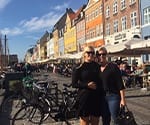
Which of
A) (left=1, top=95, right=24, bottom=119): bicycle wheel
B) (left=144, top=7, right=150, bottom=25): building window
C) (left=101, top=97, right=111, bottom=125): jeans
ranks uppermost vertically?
(left=144, top=7, right=150, bottom=25): building window

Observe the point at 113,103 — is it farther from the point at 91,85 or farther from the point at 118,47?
the point at 118,47

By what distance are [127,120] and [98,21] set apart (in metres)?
59.5

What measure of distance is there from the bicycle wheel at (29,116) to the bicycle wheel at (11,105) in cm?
258

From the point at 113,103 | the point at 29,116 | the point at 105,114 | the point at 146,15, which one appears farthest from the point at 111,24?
the point at 113,103

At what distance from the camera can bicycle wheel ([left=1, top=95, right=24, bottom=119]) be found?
44.1 feet

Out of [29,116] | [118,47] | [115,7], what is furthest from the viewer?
[115,7]

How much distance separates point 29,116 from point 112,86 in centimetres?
417

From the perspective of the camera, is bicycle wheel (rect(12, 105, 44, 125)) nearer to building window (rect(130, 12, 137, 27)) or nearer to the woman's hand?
the woman's hand

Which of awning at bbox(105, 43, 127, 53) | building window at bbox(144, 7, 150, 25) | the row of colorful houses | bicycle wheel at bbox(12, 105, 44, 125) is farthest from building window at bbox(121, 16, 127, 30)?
bicycle wheel at bbox(12, 105, 44, 125)

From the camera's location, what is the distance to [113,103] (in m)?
6.84

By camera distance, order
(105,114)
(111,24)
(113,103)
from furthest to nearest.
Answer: (111,24) → (105,114) → (113,103)

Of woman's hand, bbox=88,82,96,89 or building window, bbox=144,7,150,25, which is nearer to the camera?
woman's hand, bbox=88,82,96,89

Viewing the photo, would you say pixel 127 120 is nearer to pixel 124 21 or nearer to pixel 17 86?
pixel 17 86

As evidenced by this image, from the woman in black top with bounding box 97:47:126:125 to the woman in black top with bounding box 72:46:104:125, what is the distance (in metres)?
0.58
